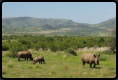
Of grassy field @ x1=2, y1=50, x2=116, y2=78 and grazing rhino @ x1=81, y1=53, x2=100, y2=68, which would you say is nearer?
grassy field @ x1=2, y1=50, x2=116, y2=78

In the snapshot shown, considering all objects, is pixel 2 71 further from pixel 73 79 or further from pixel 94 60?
pixel 94 60

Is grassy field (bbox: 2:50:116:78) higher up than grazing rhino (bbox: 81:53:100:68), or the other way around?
grazing rhino (bbox: 81:53:100:68)

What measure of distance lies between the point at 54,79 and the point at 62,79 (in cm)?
72

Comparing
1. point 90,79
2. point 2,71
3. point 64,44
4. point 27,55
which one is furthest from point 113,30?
point 2,71

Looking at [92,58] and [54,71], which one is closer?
[54,71]

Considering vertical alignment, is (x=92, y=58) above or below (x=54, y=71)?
above

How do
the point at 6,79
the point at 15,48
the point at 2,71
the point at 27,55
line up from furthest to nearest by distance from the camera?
the point at 15,48, the point at 27,55, the point at 2,71, the point at 6,79

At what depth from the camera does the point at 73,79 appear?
12.6 metres

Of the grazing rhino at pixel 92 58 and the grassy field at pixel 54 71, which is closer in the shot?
the grassy field at pixel 54 71

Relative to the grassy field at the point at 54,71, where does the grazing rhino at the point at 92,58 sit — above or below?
above

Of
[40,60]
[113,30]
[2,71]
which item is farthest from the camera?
[113,30]

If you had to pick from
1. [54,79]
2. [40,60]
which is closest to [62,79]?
[54,79]

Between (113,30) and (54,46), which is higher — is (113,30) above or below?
above

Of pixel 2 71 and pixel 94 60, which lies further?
pixel 94 60
